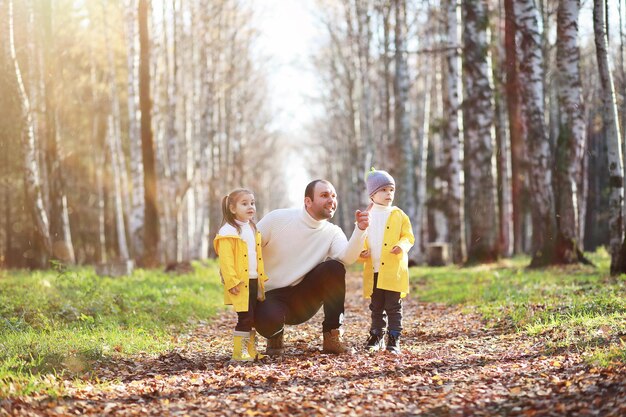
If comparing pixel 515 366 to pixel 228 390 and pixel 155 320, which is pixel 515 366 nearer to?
pixel 228 390

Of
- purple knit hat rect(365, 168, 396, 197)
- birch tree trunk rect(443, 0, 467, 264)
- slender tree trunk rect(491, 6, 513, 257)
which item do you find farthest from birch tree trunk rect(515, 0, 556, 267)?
purple knit hat rect(365, 168, 396, 197)

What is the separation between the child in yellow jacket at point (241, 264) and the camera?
6.93 meters

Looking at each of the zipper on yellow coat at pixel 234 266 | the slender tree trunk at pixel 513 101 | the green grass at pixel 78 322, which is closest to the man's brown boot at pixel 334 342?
the zipper on yellow coat at pixel 234 266

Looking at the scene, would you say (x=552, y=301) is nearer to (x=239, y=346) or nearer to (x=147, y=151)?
(x=239, y=346)

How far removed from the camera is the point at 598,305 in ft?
27.9

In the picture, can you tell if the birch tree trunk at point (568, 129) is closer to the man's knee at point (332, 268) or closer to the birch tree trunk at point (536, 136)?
the birch tree trunk at point (536, 136)

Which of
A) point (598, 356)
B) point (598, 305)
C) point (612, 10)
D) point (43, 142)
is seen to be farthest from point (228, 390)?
point (43, 142)

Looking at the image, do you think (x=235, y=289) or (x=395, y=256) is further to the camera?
(x=395, y=256)

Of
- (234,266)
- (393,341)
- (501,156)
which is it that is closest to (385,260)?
(393,341)

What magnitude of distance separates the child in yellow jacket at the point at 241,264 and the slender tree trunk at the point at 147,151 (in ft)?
43.9

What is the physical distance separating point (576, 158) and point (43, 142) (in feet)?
51.0

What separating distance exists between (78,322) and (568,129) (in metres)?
9.98

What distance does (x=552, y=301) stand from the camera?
946 cm

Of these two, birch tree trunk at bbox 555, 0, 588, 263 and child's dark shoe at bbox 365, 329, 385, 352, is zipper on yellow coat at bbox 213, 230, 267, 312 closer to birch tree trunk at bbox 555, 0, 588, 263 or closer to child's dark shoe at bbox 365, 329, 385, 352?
child's dark shoe at bbox 365, 329, 385, 352
